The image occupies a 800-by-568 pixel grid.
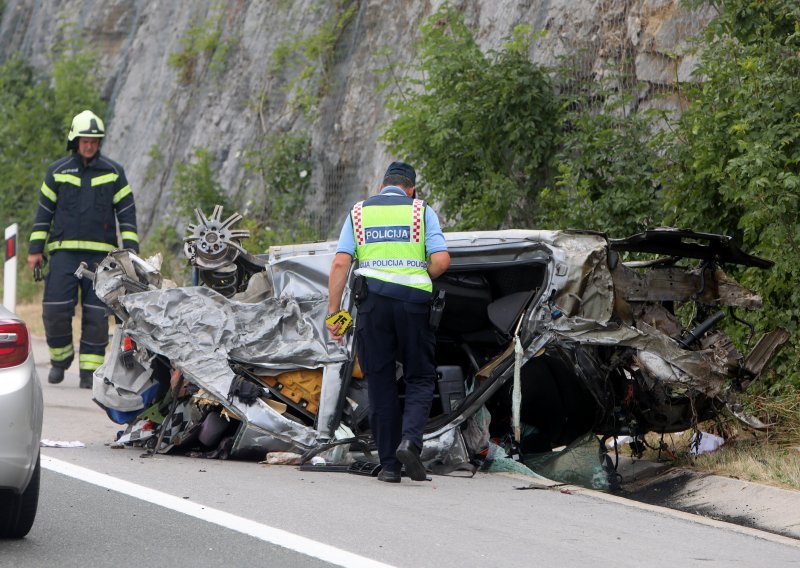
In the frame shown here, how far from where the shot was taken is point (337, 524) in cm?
599

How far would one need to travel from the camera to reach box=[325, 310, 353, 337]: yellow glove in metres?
7.34

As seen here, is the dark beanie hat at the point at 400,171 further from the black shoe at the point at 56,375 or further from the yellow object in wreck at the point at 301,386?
the black shoe at the point at 56,375

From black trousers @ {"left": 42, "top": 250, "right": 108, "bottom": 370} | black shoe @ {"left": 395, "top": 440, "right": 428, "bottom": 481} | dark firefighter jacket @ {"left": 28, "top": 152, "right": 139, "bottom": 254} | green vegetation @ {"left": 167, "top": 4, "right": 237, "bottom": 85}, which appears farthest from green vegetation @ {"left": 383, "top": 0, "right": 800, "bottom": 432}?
green vegetation @ {"left": 167, "top": 4, "right": 237, "bottom": 85}

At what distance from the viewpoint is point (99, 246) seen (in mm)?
11125

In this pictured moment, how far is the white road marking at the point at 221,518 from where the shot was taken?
17.4 ft

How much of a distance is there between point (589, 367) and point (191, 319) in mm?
2432

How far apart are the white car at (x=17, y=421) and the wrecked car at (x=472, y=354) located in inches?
88.8

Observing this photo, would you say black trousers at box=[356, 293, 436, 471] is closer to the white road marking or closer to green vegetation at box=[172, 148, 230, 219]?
the white road marking

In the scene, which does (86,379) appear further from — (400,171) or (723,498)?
(723,498)

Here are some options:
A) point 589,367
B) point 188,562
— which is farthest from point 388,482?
point 188,562

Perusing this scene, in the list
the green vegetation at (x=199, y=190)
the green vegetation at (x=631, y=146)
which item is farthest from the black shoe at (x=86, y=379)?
the green vegetation at (x=199, y=190)

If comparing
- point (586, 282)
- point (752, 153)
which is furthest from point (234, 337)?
point (752, 153)

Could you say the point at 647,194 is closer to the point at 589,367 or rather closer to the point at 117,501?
the point at 589,367

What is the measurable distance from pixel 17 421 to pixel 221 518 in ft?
4.00
